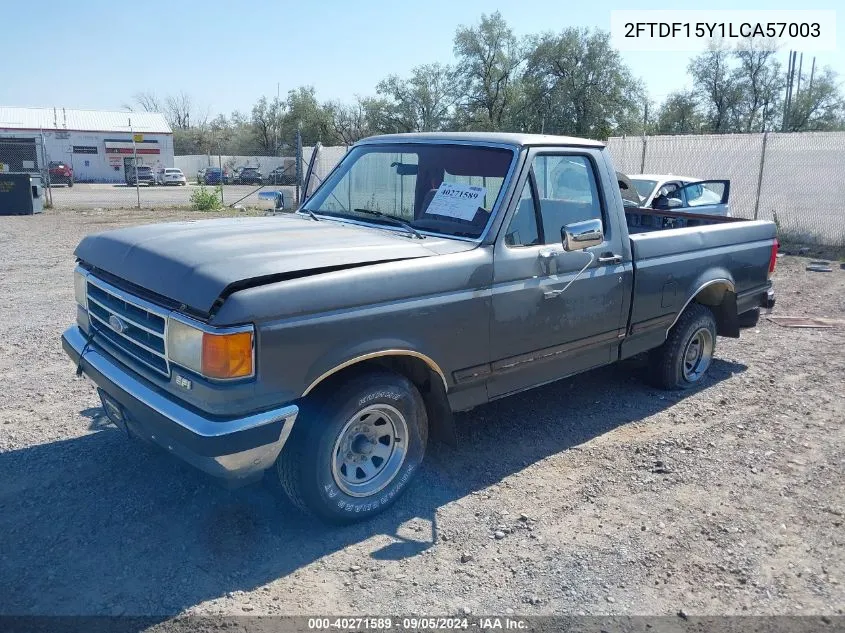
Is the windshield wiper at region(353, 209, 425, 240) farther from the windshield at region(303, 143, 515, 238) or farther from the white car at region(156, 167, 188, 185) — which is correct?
the white car at region(156, 167, 188, 185)

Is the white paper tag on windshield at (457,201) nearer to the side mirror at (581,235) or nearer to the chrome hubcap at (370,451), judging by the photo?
the side mirror at (581,235)

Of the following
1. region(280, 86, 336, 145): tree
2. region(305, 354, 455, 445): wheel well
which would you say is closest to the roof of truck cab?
region(305, 354, 455, 445): wheel well

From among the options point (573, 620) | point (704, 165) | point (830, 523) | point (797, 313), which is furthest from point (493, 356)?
point (704, 165)

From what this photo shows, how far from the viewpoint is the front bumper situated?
2979mm

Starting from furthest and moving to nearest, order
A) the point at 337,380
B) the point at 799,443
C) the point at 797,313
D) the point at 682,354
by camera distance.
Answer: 1. the point at 797,313
2. the point at 682,354
3. the point at 799,443
4. the point at 337,380

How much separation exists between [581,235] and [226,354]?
7.28ft

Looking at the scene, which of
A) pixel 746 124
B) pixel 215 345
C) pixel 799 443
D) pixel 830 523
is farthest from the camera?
pixel 746 124

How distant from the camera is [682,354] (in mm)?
5801

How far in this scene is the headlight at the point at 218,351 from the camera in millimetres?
2949

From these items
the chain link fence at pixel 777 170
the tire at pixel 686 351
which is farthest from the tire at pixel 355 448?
the chain link fence at pixel 777 170

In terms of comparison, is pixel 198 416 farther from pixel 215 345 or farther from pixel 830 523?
pixel 830 523

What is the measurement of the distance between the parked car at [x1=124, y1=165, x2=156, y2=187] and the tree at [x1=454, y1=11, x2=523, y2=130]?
2116 cm

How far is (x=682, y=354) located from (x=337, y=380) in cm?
351

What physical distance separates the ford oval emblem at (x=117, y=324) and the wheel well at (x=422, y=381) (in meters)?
1.07
